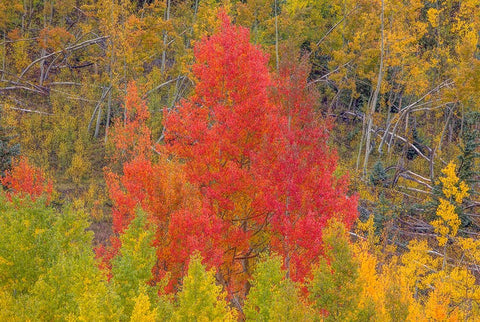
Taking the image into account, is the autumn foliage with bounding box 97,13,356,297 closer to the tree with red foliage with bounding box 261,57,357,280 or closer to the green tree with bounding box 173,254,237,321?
the tree with red foliage with bounding box 261,57,357,280

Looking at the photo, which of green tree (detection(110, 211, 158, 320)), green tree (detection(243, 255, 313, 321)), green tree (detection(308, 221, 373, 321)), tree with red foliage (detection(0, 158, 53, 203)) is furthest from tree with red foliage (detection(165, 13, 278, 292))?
tree with red foliage (detection(0, 158, 53, 203))

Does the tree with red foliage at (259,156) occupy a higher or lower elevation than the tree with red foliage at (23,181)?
higher

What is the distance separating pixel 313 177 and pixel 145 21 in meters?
20.8

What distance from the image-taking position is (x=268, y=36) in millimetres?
41562

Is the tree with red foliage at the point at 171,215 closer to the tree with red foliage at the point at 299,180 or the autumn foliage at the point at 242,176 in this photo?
→ the autumn foliage at the point at 242,176

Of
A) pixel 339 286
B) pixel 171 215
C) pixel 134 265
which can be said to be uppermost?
pixel 339 286

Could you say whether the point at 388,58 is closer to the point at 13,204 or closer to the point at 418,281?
the point at 418,281

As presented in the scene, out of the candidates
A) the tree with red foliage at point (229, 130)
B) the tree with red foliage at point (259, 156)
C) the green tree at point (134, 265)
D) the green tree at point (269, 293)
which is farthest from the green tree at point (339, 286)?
the green tree at point (134, 265)

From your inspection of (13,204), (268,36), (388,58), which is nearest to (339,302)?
(13,204)

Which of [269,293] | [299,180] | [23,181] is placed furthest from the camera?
[23,181]

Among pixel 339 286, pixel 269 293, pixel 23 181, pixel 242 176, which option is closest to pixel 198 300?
pixel 269 293

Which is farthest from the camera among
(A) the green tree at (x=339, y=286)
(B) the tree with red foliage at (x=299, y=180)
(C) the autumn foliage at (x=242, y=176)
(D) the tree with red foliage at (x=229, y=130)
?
(D) the tree with red foliage at (x=229, y=130)

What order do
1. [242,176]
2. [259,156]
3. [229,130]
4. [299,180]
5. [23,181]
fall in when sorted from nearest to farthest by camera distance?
[299,180] → [259,156] → [242,176] → [229,130] → [23,181]

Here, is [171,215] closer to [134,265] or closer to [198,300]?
[134,265]
